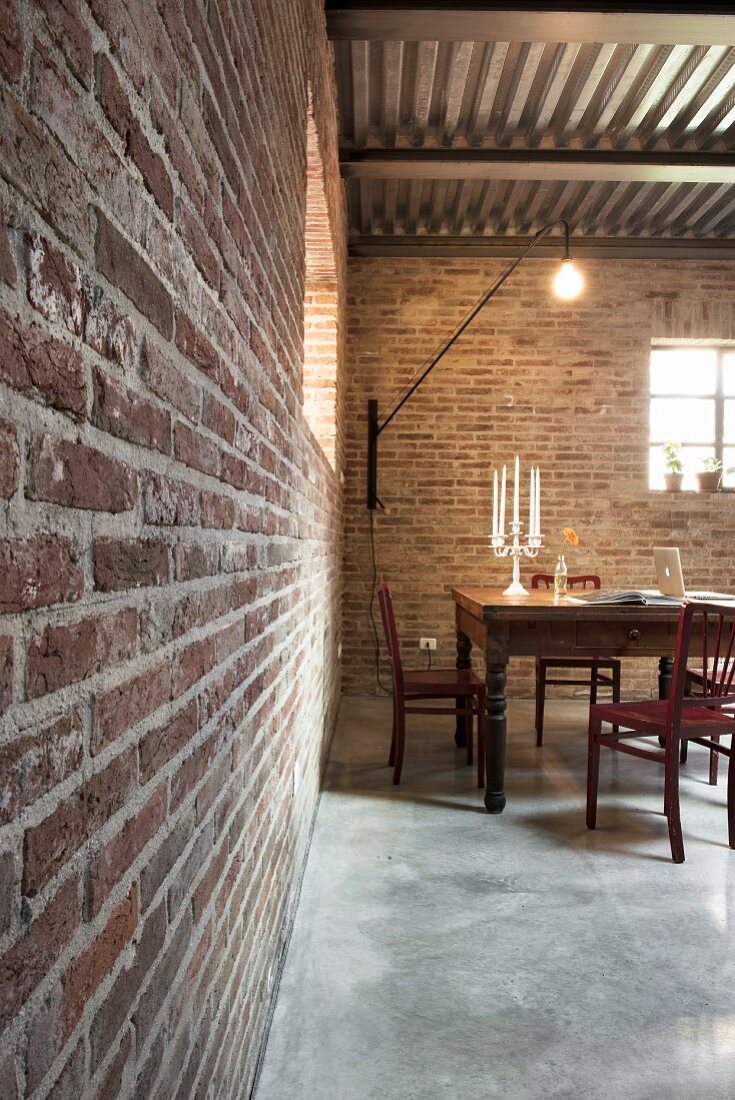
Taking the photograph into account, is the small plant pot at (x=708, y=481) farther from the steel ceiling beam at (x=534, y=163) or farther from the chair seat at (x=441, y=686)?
the chair seat at (x=441, y=686)

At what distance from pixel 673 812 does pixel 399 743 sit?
4.44ft

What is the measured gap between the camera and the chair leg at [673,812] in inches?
116

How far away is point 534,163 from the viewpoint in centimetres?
469

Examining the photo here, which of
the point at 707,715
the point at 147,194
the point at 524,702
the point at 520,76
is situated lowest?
the point at 524,702

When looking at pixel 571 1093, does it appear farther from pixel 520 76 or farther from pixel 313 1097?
pixel 520 76

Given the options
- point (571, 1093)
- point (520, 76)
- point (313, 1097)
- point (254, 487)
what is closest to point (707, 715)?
point (571, 1093)

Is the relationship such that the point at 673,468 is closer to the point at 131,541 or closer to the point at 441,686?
the point at 441,686

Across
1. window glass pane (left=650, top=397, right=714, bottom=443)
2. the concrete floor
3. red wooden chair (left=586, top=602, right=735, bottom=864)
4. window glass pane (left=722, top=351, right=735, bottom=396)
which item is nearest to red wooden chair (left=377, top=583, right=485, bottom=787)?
the concrete floor

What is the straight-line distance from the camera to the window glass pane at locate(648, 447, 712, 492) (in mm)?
6146

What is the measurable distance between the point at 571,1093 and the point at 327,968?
71 centimetres

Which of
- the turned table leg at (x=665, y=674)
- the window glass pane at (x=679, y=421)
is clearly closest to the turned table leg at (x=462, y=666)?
the turned table leg at (x=665, y=674)

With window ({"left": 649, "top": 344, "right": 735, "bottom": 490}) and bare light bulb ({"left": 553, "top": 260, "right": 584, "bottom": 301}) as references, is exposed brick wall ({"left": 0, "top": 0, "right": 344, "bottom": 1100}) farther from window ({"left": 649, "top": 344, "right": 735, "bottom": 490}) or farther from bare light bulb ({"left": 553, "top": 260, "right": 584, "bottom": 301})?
window ({"left": 649, "top": 344, "right": 735, "bottom": 490})

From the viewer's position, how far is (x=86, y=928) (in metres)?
0.67

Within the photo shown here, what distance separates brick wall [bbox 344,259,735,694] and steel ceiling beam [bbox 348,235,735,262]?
0.09 m
